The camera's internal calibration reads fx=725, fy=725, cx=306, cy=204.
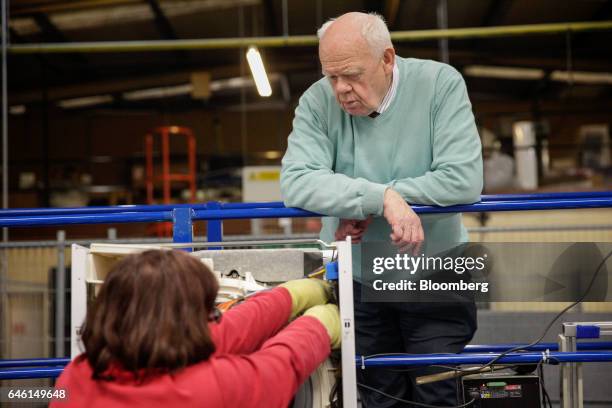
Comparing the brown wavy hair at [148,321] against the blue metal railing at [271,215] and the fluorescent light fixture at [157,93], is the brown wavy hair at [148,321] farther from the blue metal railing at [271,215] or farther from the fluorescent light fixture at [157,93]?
the fluorescent light fixture at [157,93]

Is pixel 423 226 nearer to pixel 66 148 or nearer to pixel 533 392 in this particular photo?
pixel 533 392

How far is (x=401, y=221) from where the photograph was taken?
209 cm

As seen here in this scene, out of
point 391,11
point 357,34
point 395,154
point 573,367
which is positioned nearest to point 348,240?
point 395,154

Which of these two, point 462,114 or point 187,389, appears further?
point 462,114

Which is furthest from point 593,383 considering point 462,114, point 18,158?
point 18,158

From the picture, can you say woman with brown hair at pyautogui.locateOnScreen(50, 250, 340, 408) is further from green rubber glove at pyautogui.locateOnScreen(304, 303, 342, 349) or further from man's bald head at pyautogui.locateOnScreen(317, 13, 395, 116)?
man's bald head at pyautogui.locateOnScreen(317, 13, 395, 116)

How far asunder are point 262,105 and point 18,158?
4.12m

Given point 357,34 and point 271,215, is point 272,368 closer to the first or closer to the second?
point 271,215

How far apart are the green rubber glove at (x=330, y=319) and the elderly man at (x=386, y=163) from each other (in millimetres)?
302

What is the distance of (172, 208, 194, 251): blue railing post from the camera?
2.40 m

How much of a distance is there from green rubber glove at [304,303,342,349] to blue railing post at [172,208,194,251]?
0.63m

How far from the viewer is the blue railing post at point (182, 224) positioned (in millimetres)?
2396

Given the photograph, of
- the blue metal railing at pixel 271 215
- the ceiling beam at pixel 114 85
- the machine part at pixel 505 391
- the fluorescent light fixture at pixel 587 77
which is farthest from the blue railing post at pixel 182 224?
the fluorescent light fixture at pixel 587 77

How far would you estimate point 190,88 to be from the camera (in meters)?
12.3
